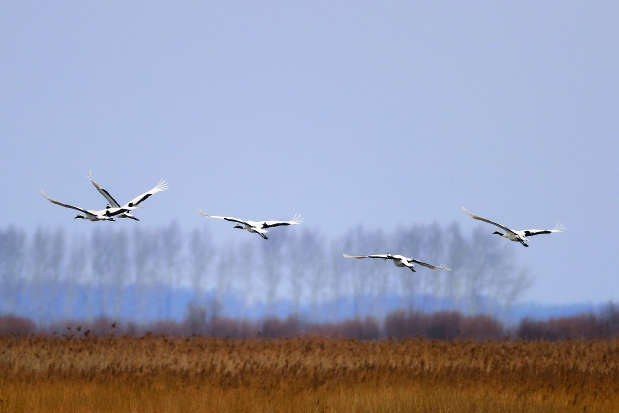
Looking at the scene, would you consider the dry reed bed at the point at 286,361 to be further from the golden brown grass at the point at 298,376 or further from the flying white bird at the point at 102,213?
the flying white bird at the point at 102,213

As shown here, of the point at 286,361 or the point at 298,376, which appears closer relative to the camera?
the point at 298,376

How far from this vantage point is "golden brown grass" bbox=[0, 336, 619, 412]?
1708 centimetres

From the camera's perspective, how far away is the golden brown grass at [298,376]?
1708 centimetres

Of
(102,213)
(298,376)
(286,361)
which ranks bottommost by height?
(298,376)

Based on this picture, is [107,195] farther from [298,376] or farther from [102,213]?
[298,376]

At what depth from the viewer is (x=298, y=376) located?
65.5 ft

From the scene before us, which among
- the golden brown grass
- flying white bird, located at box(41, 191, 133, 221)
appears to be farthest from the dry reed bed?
flying white bird, located at box(41, 191, 133, 221)

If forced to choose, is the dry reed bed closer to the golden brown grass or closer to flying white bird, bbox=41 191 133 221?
the golden brown grass

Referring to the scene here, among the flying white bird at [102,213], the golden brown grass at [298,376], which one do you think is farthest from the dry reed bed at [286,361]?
the flying white bird at [102,213]

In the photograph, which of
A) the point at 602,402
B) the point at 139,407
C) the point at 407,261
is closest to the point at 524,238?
the point at 407,261

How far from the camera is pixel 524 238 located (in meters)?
20.9

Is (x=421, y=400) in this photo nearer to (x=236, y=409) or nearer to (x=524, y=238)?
(x=236, y=409)

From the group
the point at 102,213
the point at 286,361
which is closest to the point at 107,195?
the point at 102,213

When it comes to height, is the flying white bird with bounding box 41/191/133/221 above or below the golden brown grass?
above
